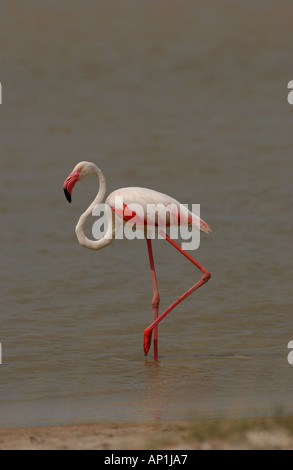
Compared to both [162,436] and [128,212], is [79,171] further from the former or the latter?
[162,436]

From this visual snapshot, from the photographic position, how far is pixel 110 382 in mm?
7770

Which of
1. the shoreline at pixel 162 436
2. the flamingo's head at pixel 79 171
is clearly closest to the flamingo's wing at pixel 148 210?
the flamingo's head at pixel 79 171

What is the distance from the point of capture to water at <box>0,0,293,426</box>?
7.79m

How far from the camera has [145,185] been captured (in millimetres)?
15422

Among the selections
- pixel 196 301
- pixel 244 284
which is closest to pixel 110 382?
pixel 196 301

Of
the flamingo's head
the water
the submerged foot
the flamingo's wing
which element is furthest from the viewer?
the flamingo's head

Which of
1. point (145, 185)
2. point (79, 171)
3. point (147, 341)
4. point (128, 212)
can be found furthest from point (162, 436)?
point (145, 185)

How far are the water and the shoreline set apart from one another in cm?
32

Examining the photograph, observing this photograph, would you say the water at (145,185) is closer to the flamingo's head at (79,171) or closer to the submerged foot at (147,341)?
the submerged foot at (147,341)

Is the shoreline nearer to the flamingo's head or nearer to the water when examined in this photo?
the water

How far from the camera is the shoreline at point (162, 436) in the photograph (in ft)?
18.7

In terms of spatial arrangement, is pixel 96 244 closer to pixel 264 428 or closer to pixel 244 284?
pixel 244 284

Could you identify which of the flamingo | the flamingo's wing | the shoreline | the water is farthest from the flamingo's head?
the shoreline

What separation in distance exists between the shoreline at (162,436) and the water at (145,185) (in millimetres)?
316
